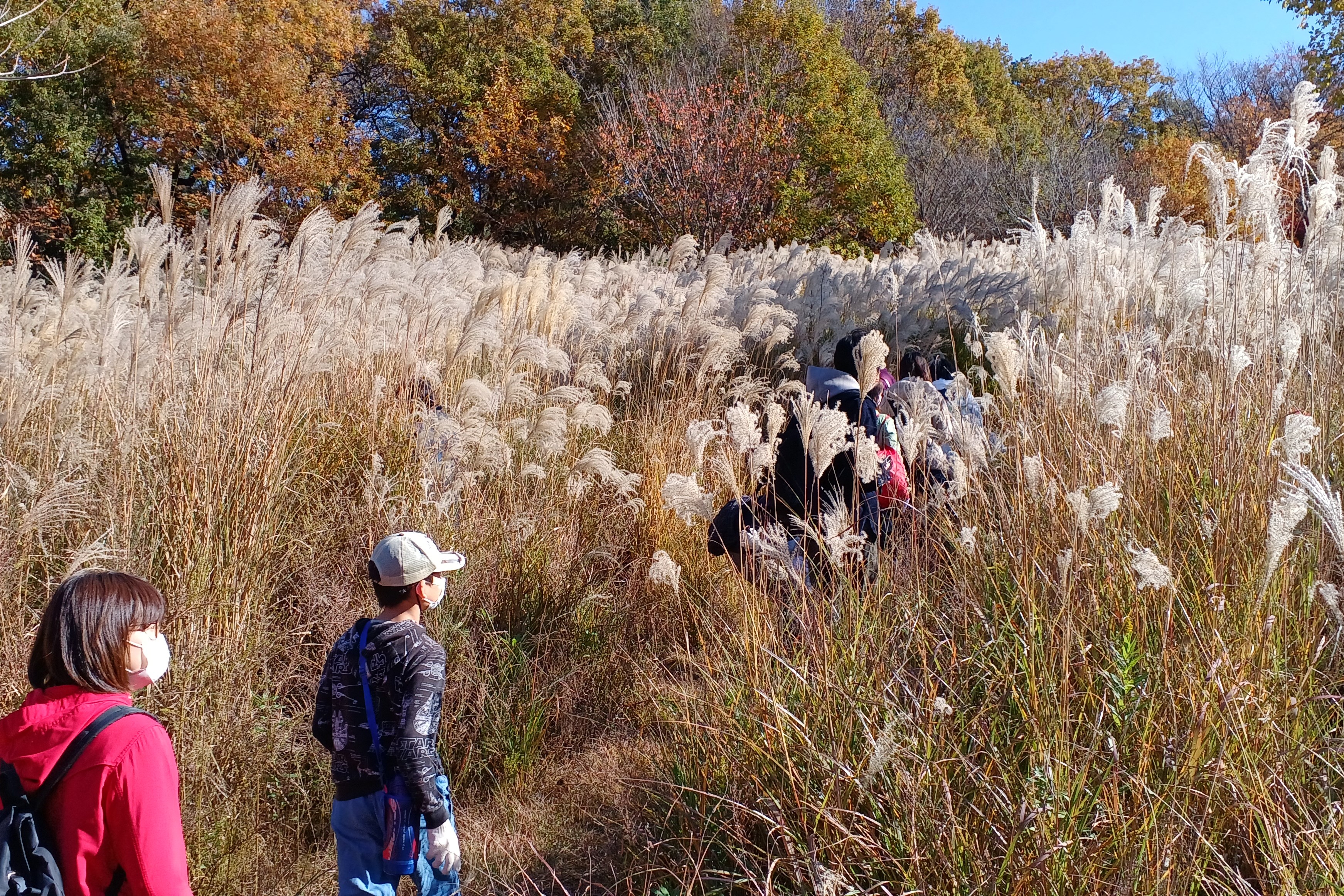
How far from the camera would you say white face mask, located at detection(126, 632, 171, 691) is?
2209 millimetres

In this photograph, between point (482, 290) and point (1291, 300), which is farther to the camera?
point (482, 290)

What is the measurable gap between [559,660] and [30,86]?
2117 centimetres

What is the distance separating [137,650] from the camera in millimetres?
2199

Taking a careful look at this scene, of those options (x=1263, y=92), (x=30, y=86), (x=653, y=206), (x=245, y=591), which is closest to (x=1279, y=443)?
(x=245, y=591)

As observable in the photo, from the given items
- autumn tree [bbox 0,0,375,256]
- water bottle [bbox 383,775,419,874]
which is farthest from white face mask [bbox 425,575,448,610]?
autumn tree [bbox 0,0,375,256]

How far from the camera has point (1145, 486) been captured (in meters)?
3.24

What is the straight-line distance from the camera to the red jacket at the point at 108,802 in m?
2.01

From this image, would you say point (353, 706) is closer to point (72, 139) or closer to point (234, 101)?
point (234, 101)

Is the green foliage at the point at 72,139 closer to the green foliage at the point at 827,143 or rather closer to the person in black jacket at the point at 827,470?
the green foliage at the point at 827,143

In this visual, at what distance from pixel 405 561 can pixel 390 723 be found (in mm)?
458

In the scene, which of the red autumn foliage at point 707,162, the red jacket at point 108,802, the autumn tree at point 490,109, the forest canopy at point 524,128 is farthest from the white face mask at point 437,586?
the autumn tree at point 490,109

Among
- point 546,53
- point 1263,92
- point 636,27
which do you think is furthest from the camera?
point 1263,92

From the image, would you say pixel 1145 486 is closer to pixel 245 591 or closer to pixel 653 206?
pixel 245 591

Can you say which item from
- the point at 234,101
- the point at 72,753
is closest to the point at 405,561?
the point at 72,753
